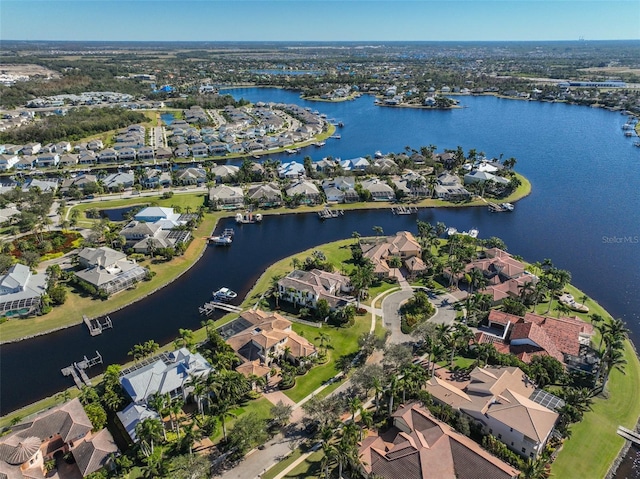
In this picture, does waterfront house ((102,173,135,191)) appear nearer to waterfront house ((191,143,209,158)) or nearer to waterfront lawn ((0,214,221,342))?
waterfront house ((191,143,209,158))

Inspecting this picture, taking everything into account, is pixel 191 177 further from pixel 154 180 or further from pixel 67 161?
pixel 67 161

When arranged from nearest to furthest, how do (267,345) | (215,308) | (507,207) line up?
(267,345) → (215,308) → (507,207)

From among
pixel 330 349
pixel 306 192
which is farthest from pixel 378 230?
pixel 330 349

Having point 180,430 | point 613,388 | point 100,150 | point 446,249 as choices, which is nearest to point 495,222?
point 446,249

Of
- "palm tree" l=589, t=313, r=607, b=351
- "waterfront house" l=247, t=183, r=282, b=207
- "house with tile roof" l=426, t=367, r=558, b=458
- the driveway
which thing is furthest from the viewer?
"waterfront house" l=247, t=183, r=282, b=207

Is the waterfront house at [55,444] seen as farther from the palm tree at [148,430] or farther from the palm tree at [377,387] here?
the palm tree at [377,387]

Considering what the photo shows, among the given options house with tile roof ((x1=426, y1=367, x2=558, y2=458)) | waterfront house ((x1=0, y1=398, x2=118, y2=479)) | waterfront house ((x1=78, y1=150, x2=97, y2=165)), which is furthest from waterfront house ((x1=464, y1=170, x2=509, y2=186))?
waterfront house ((x1=78, y1=150, x2=97, y2=165))
